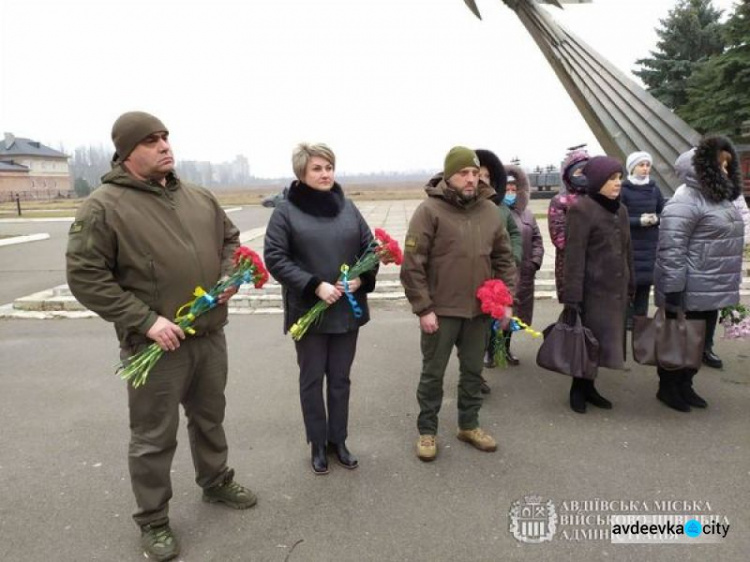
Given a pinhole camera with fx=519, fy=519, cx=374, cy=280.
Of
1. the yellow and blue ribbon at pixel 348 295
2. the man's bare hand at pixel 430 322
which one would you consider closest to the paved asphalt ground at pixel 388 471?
the man's bare hand at pixel 430 322

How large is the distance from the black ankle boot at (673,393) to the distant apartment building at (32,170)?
77.3 metres

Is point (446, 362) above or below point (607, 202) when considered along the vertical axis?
below

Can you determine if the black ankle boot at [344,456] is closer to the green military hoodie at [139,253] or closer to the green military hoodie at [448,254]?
the green military hoodie at [448,254]

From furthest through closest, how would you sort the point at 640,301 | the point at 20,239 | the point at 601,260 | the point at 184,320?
1. the point at 20,239
2. the point at 640,301
3. the point at 601,260
4. the point at 184,320

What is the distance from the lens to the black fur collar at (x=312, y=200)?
2844 millimetres

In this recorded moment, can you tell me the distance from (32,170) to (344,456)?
9101cm

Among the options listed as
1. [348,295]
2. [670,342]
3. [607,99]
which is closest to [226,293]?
[348,295]

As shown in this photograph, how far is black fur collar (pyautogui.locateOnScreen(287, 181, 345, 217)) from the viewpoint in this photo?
2.84 m

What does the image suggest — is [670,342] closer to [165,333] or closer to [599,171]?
[599,171]

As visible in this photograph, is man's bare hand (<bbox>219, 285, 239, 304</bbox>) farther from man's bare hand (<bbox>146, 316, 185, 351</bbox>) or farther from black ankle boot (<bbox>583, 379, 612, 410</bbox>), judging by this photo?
black ankle boot (<bbox>583, 379, 612, 410</bbox>)

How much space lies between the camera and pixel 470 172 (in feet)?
9.93

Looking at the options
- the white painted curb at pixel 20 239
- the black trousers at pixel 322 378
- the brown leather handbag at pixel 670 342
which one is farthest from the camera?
the white painted curb at pixel 20 239

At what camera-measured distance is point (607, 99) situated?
777 centimetres

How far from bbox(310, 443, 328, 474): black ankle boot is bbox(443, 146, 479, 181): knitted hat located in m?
1.77
